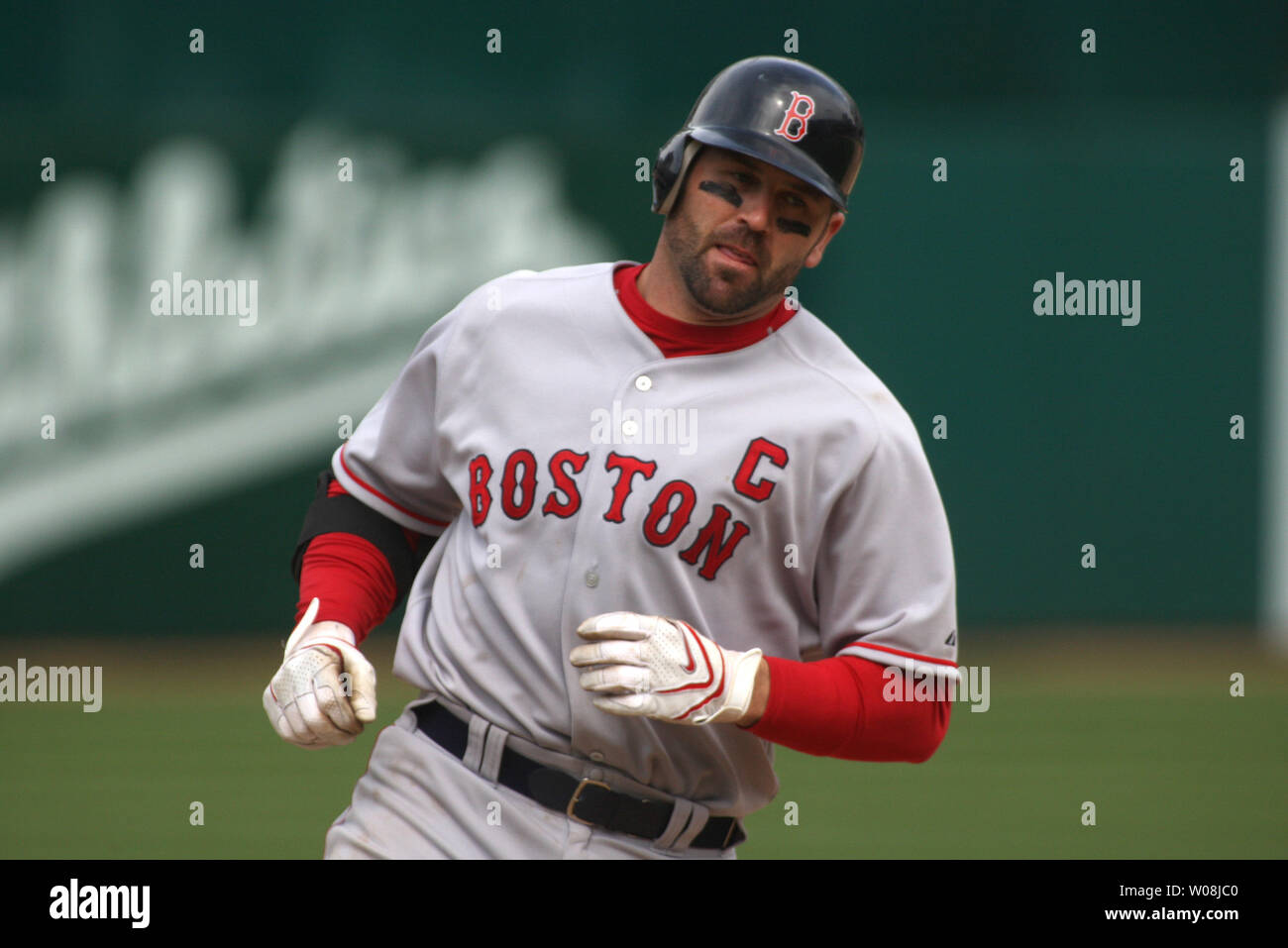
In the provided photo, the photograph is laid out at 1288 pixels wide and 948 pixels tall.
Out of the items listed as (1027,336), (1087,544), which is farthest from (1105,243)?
(1087,544)

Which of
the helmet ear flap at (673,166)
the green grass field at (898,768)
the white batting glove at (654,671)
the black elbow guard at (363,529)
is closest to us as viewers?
the white batting glove at (654,671)

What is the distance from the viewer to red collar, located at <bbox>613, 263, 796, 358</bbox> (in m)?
3.08

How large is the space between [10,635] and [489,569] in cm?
731

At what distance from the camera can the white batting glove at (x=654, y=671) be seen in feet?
8.91

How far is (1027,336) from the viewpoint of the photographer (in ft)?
34.4

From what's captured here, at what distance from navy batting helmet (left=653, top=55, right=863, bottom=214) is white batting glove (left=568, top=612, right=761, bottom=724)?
83 cm

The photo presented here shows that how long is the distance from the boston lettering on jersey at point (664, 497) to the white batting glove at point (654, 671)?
179 millimetres

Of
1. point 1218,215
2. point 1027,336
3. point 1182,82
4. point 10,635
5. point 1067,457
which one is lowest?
point 10,635

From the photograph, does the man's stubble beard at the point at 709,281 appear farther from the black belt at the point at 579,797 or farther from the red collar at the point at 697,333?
the black belt at the point at 579,797

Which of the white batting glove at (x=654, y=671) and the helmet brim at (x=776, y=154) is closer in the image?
the white batting glove at (x=654, y=671)

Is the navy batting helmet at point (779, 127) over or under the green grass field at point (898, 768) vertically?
over

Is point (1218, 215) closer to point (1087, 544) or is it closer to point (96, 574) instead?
point (1087, 544)

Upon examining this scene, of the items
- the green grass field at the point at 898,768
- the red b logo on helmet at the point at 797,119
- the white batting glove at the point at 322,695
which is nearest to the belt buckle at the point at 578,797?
the white batting glove at the point at 322,695
